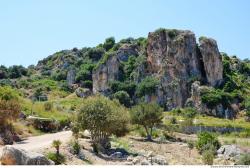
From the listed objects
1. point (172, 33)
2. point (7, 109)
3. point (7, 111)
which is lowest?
point (7, 111)

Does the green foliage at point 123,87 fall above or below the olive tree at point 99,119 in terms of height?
above

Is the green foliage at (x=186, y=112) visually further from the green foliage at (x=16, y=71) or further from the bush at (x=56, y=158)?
the green foliage at (x=16, y=71)

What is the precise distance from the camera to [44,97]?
96.5 metres

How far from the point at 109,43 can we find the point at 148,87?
37.4m

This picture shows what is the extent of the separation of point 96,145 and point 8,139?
20.3 feet

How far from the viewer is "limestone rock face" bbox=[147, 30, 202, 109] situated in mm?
93688

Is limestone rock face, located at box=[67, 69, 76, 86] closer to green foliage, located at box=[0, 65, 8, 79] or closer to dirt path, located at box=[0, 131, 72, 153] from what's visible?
green foliage, located at box=[0, 65, 8, 79]

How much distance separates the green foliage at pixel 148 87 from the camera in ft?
312

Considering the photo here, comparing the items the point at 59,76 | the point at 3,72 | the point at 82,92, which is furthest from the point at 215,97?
the point at 3,72

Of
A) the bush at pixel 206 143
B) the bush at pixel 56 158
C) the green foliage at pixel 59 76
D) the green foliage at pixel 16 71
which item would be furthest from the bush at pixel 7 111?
the green foliage at pixel 16 71

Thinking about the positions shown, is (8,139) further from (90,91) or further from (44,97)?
(90,91)

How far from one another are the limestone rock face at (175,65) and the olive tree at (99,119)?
58.7 metres

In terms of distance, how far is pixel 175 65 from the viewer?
3789 inches

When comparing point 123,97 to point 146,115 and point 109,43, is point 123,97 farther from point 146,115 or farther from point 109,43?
point 146,115
